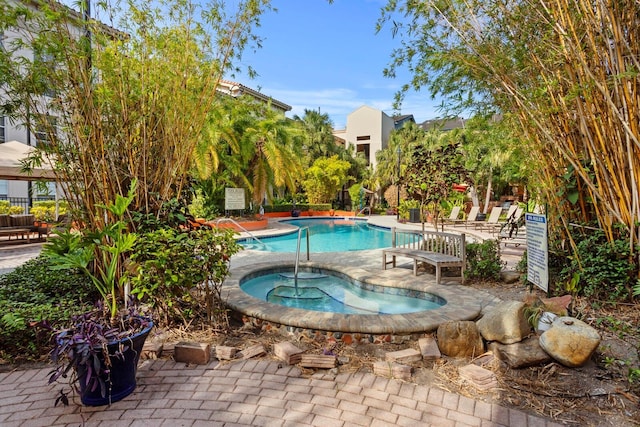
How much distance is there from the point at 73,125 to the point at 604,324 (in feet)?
18.2

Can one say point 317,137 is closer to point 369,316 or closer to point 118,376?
point 369,316

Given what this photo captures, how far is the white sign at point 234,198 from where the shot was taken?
13.3 meters

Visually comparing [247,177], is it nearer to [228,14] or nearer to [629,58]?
[228,14]

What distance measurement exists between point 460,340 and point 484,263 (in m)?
2.57

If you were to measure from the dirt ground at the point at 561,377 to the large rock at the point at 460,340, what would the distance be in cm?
8

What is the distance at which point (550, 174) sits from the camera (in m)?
4.32

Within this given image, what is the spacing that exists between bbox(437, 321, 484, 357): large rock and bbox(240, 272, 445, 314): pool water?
1.46 m

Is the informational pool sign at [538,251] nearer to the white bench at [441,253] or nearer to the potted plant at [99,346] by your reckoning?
the white bench at [441,253]

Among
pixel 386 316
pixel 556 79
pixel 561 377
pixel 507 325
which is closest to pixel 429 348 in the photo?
pixel 386 316

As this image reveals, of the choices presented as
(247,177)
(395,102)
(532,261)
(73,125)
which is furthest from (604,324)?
(247,177)

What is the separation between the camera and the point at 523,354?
2.94 meters

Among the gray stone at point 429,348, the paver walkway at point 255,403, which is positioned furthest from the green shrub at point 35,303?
the gray stone at point 429,348

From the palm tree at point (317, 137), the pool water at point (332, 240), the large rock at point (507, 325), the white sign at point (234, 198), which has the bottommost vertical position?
the pool water at point (332, 240)

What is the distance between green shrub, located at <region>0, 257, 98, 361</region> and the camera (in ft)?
10.0
